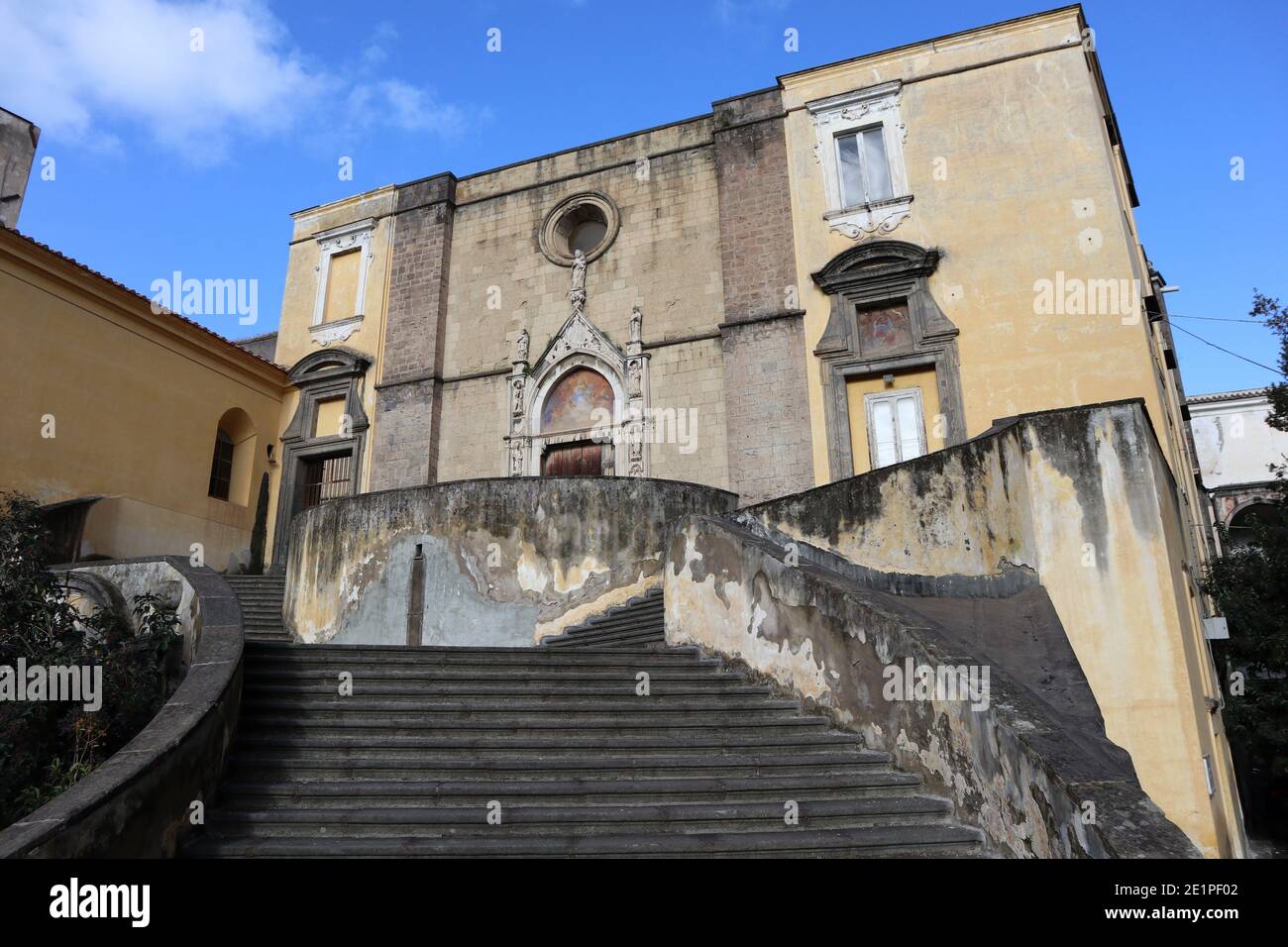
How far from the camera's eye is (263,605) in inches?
474

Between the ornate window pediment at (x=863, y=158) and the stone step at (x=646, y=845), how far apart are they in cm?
1239

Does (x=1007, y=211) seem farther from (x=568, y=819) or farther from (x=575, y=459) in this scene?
(x=568, y=819)

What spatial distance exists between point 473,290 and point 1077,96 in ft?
39.2

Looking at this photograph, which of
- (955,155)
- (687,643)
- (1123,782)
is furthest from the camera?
(955,155)

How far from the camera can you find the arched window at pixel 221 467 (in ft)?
56.0

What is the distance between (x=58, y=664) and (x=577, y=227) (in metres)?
13.8

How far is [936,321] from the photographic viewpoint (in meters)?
13.9

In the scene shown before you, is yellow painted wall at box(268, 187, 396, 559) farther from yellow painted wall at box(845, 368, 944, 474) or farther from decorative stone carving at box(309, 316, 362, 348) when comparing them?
yellow painted wall at box(845, 368, 944, 474)

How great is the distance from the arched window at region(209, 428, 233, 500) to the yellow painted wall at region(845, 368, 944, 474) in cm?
1256

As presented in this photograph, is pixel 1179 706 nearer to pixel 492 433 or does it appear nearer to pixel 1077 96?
pixel 1077 96

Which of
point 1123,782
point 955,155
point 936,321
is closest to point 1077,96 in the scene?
point 955,155

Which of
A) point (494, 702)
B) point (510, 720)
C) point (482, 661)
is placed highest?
point (482, 661)

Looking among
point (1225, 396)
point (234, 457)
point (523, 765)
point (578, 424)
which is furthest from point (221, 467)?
point (1225, 396)
